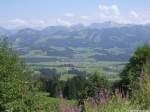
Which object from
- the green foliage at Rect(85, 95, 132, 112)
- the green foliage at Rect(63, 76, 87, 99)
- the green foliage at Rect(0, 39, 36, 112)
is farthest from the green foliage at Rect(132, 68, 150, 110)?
the green foliage at Rect(63, 76, 87, 99)

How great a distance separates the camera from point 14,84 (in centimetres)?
2761

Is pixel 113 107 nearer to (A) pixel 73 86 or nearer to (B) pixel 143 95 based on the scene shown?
(B) pixel 143 95

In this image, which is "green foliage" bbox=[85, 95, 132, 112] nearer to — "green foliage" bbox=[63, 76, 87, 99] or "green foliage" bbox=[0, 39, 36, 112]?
"green foliage" bbox=[0, 39, 36, 112]

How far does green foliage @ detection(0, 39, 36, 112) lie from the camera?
26.4m

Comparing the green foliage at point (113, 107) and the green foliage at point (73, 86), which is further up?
the green foliage at point (113, 107)

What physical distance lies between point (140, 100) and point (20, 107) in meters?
14.7

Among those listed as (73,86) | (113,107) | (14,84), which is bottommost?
(73,86)

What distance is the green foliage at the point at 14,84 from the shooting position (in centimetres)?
2639

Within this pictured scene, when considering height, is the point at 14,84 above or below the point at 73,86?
above

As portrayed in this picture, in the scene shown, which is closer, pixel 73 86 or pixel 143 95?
pixel 143 95

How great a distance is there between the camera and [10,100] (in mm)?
26734

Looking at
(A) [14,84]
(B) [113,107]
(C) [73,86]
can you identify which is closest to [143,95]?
(B) [113,107]

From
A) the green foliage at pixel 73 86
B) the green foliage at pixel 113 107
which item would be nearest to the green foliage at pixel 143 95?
the green foliage at pixel 113 107

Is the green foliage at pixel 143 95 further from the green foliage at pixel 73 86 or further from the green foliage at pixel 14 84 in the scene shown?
the green foliage at pixel 73 86
